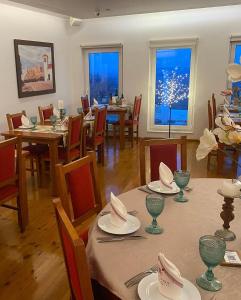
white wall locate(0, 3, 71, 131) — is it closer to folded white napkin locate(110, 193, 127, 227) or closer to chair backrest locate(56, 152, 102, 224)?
chair backrest locate(56, 152, 102, 224)

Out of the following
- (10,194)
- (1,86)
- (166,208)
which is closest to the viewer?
(166,208)

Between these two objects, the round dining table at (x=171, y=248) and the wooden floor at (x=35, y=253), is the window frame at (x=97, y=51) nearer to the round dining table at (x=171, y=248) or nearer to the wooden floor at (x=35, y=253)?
the wooden floor at (x=35, y=253)

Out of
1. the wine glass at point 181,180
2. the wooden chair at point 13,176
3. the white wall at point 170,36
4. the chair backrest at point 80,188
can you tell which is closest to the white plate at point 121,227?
the chair backrest at point 80,188

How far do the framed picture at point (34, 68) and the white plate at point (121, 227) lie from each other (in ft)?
14.0

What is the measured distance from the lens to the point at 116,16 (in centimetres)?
581

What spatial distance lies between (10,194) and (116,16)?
469 cm

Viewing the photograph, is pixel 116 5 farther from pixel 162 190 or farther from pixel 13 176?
pixel 162 190

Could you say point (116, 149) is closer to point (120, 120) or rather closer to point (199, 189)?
point (120, 120)

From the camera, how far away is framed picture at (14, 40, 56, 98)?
16.4 ft

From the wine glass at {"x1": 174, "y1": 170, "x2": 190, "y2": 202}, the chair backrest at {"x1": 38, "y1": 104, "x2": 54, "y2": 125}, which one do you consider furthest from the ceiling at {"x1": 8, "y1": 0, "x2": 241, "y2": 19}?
the wine glass at {"x1": 174, "y1": 170, "x2": 190, "y2": 202}

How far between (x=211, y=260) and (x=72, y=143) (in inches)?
108

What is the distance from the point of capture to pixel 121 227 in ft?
4.24

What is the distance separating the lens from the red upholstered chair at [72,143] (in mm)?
3387

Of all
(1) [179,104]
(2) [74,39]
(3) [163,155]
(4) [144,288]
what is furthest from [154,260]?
(2) [74,39]
